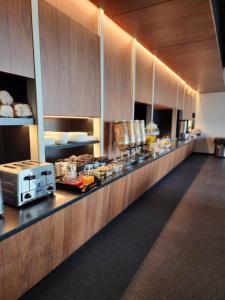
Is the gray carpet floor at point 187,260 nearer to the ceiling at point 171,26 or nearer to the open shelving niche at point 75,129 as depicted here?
the open shelving niche at point 75,129

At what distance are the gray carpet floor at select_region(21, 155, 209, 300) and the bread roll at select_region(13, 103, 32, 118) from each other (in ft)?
4.32

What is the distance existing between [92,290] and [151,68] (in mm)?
3589

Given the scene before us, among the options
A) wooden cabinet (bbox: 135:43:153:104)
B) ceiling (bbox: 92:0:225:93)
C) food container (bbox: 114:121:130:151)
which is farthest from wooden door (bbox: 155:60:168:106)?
food container (bbox: 114:121:130:151)

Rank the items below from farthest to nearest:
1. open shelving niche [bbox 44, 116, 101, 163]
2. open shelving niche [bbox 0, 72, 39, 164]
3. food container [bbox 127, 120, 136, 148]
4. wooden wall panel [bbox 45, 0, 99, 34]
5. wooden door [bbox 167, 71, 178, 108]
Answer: wooden door [bbox 167, 71, 178, 108]
food container [bbox 127, 120, 136, 148]
open shelving niche [bbox 44, 116, 101, 163]
wooden wall panel [bbox 45, 0, 99, 34]
open shelving niche [bbox 0, 72, 39, 164]

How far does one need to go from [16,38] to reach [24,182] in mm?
1054

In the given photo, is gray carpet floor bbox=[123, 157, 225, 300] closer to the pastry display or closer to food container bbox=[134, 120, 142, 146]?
food container bbox=[134, 120, 142, 146]

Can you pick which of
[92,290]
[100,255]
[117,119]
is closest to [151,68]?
[117,119]

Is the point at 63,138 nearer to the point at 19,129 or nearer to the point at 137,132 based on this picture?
the point at 19,129

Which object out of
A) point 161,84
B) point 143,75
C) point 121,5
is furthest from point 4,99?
point 161,84

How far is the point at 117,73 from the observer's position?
2658 mm

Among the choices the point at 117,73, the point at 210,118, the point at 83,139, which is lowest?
the point at 83,139

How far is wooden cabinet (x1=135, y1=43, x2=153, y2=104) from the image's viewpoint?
317cm

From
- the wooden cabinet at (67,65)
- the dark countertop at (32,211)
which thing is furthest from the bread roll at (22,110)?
the dark countertop at (32,211)

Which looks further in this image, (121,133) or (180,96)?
(180,96)
